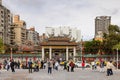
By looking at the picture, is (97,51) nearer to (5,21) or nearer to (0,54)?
(0,54)

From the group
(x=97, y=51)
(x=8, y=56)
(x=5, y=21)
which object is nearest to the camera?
(x=8, y=56)

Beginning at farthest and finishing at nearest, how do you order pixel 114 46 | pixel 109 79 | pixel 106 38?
pixel 106 38, pixel 114 46, pixel 109 79

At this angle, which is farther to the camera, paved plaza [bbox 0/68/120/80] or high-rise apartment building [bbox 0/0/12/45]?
high-rise apartment building [bbox 0/0/12/45]

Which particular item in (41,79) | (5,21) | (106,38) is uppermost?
(5,21)

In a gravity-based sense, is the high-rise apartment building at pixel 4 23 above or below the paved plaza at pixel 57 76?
above

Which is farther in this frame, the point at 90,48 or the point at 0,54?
the point at 90,48

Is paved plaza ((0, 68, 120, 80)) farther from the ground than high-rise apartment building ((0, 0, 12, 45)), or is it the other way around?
high-rise apartment building ((0, 0, 12, 45))

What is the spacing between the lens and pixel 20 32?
15138 cm

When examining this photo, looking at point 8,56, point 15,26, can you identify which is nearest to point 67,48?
point 8,56

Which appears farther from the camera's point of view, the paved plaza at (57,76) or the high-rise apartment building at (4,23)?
the high-rise apartment building at (4,23)

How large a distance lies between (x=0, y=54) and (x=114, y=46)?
1079 inches

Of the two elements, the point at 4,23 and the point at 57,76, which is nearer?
the point at 57,76

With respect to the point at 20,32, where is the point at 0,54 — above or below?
below

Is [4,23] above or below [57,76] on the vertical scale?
above
